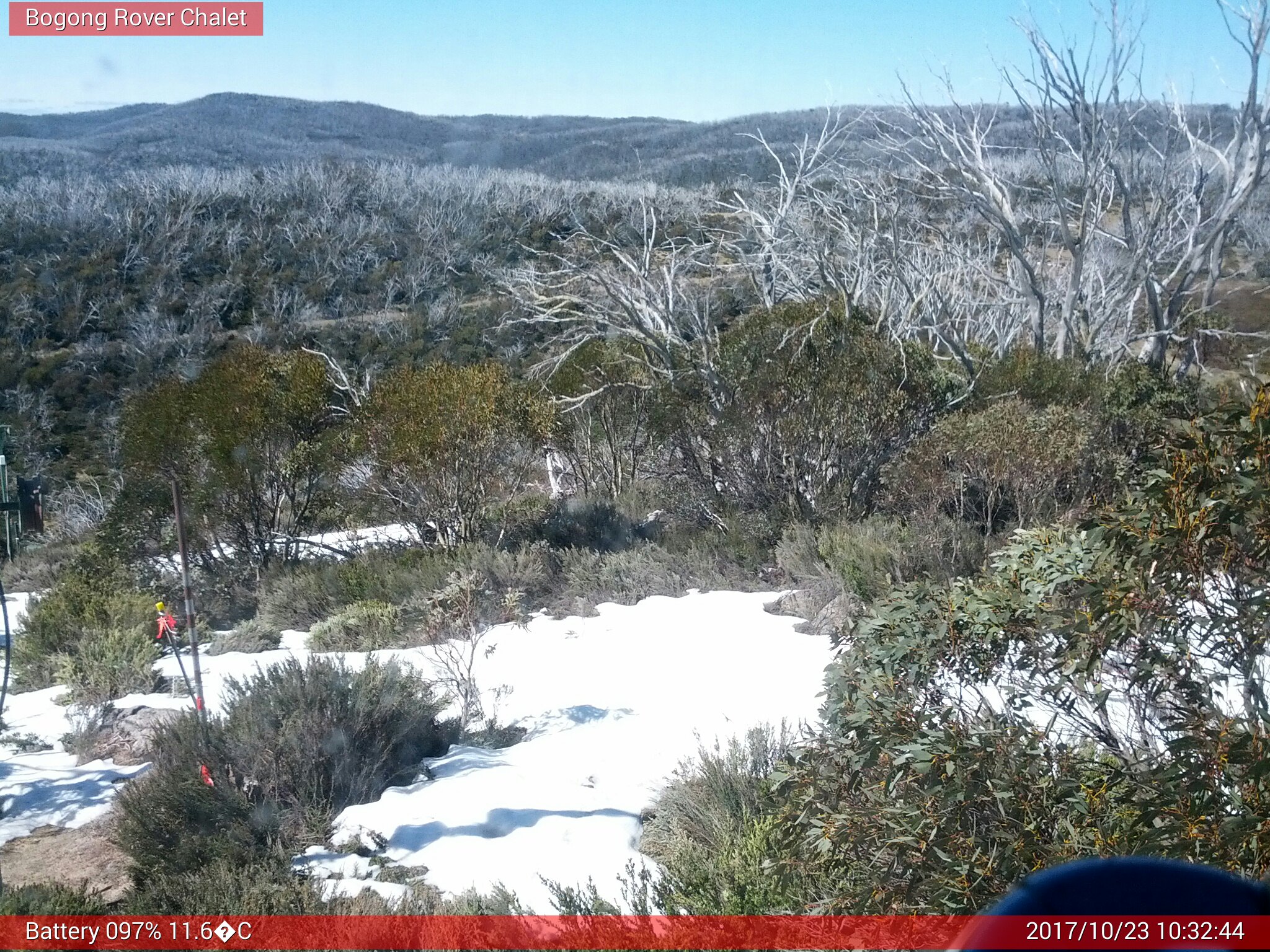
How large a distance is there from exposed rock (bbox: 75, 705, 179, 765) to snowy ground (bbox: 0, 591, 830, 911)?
95 millimetres

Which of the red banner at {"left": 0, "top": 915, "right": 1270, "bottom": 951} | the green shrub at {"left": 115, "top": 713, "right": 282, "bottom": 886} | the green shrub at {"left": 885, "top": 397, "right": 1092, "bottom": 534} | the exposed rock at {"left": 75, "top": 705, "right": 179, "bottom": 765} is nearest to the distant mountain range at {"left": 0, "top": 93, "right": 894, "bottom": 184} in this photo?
the green shrub at {"left": 885, "top": 397, "right": 1092, "bottom": 534}

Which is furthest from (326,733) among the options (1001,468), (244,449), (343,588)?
(1001,468)

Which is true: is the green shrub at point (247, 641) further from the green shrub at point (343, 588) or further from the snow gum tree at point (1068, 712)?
the snow gum tree at point (1068, 712)

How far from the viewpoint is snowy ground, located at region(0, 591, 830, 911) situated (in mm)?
4023

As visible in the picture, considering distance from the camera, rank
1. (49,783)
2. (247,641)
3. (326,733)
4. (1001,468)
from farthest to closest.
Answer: (1001,468) < (247,641) < (49,783) < (326,733)

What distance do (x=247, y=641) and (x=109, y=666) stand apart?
133 cm

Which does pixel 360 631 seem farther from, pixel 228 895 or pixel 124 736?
pixel 228 895

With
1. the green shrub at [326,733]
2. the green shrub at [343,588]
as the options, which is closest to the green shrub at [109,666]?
the green shrub at [343,588]

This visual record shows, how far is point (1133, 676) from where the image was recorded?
263 centimetres

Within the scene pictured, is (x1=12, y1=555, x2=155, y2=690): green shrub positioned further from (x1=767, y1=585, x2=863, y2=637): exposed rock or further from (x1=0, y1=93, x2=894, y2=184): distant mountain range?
(x1=0, y1=93, x2=894, y2=184): distant mountain range

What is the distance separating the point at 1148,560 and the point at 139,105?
57.2 m

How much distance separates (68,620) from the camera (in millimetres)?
7695

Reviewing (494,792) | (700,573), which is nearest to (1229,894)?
(494,792)

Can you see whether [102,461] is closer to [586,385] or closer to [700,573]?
[586,385]
